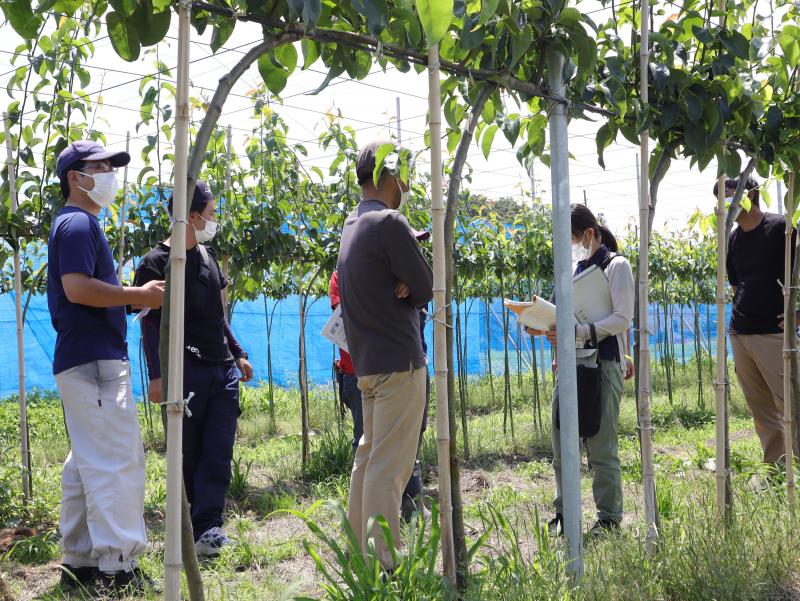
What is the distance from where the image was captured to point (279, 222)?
626 cm

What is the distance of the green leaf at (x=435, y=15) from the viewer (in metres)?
2.02

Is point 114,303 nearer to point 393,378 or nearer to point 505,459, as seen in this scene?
point 393,378

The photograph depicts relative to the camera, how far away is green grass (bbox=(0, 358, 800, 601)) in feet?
8.58

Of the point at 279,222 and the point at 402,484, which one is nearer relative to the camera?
the point at 402,484

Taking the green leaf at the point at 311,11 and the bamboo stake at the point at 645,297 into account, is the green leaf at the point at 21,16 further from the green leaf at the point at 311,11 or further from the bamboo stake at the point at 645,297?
the bamboo stake at the point at 645,297

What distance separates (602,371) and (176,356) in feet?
8.32

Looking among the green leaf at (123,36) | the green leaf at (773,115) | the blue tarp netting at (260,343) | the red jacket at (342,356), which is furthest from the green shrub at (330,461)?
the blue tarp netting at (260,343)

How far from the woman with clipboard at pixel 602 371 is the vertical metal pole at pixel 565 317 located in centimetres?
93

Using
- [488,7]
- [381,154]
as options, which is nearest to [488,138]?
[381,154]

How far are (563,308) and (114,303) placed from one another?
1.72 meters

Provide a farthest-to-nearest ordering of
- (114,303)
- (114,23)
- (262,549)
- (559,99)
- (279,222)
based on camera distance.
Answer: (279,222), (262,549), (114,303), (559,99), (114,23)

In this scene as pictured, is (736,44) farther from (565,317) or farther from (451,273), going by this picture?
(451,273)

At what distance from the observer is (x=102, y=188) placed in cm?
337

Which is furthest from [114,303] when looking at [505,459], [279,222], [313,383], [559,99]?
[313,383]
